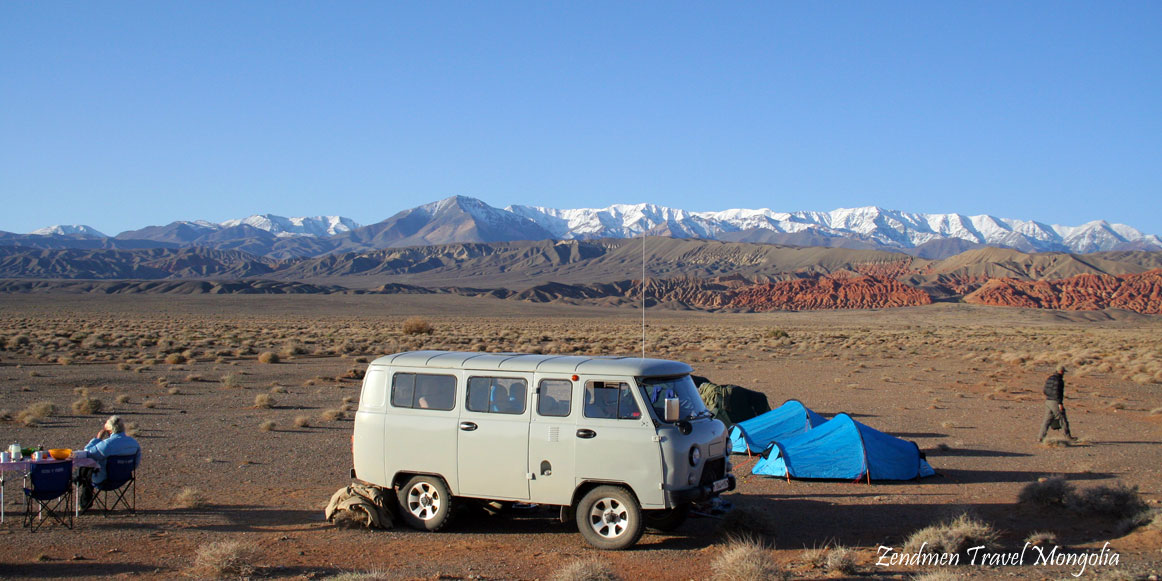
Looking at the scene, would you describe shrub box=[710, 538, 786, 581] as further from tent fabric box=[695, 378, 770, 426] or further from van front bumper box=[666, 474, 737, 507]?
tent fabric box=[695, 378, 770, 426]

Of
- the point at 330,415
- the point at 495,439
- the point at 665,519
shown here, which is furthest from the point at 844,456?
the point at 330,415

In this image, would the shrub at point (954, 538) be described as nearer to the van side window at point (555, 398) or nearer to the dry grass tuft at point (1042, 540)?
the dry grass tuft at point (1042, 540)

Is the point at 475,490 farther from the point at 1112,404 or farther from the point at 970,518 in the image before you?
the point at 1112,404

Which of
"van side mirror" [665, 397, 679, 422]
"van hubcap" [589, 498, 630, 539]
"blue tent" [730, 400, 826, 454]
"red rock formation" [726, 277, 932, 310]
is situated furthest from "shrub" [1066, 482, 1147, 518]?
"red rock formation" [726, 277, 932, 310]

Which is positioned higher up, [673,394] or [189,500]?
[673,394]

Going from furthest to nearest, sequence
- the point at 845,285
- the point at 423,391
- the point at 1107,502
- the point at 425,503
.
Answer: the point at 845,285 → the point at 1107,502 → the point at 425,503 → the point at 423,391

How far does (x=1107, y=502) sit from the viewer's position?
9.74 metres

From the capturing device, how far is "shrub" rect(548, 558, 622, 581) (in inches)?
283

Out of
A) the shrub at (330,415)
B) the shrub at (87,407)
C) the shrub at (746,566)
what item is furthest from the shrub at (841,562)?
the shrub at (87,407)

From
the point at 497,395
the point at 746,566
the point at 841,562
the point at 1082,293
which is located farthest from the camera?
the point at 1082,293

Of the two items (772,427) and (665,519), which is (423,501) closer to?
(665,519)

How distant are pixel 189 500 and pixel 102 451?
127 centimetres

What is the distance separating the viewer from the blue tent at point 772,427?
546 inches

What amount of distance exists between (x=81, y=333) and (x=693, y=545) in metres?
47.1
